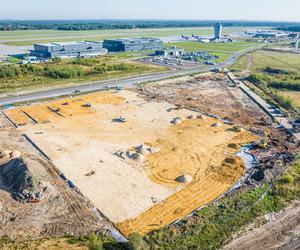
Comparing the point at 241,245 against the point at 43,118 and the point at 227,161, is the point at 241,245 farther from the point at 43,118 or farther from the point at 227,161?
the point at 43,118

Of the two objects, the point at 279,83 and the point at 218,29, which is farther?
the point at 218,29

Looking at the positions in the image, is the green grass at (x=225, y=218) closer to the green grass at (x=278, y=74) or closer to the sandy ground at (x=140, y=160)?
the sandy ground at (x=140, y=160)

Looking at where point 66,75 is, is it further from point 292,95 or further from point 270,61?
point 270,61

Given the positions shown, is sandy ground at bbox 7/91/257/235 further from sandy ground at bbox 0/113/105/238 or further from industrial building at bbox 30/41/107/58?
industrial building at bbox 30/41/107/58

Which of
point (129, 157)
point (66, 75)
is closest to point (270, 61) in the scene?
point (66, 75)

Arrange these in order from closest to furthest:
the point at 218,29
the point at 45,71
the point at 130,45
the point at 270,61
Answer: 1. the point at 45,71
2. the point at 270,61
3. the point at 130,45
4. the point at 218,29

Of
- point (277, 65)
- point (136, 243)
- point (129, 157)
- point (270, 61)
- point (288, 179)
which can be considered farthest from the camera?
point (270, 61)
